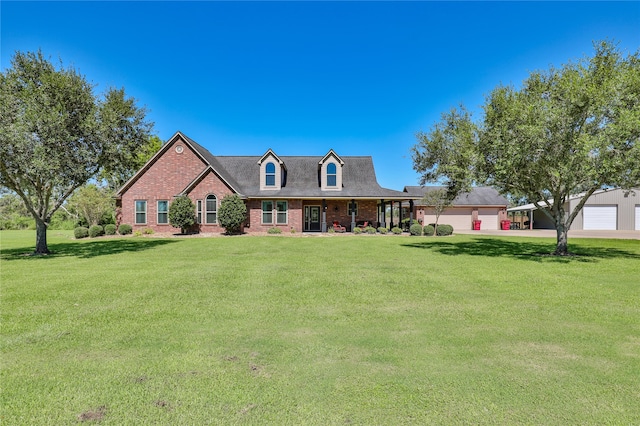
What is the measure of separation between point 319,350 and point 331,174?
22441 mm

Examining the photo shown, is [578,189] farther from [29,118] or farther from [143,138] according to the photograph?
[29,118]

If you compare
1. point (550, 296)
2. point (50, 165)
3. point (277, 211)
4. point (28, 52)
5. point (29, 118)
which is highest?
point (28, 52)

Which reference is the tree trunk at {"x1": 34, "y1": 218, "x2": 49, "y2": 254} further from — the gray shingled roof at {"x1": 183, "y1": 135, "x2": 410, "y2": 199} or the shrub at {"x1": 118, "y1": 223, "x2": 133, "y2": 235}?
the gray shingled roof at {"x1": 183, "y1": 135, "x2": 410, "y2": 199}

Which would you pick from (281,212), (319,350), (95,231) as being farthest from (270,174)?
(319,350)

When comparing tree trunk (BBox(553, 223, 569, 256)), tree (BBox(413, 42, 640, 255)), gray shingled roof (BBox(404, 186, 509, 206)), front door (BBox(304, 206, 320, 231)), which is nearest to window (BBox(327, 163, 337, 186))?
front door (BBox(304, 206, 320, 231))

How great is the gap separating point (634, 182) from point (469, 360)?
41.3ft

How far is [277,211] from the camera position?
25.4 metres

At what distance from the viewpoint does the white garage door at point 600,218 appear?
32.0 meters

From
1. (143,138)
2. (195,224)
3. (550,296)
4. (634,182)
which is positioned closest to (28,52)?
(143,138)

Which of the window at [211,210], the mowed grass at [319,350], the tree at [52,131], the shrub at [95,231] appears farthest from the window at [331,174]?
the mowed grass at [319,350]

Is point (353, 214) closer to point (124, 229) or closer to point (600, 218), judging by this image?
point (124, 229)

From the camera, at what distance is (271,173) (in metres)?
25.9

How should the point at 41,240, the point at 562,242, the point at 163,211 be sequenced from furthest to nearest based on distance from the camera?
the point at 163,211 < the point at 41,240 < the point at 562,242

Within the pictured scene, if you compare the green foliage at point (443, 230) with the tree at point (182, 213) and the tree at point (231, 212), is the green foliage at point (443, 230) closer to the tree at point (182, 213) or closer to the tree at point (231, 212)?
the tree at point (231, 212)
